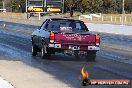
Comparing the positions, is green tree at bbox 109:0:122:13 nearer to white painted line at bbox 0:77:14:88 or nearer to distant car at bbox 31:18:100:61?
distant car at bbox 31:18:100:61

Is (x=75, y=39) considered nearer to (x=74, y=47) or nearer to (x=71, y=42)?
(x=71, y=42)

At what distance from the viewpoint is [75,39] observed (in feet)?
54.9

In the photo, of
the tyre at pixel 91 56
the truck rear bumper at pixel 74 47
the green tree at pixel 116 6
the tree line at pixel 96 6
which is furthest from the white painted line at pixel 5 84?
the green tree at pixel 116 6

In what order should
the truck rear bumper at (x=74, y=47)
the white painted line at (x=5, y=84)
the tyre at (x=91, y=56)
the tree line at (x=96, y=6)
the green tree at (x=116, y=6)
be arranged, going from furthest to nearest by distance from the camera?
the green tree at (x=116, y=6), the tree line at (x=96, y=6), the tyre at (x=91, y=56), the truck rear bumper at (x=74, y=47), the white painted line at (x=5, y=84)

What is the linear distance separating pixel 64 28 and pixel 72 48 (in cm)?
109

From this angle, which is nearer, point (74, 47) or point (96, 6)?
point (74, 47)

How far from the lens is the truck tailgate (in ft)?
54.9

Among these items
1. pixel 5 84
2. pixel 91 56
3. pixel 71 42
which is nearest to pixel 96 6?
pixel 91 56

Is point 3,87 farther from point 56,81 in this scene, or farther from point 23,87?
point 56,81

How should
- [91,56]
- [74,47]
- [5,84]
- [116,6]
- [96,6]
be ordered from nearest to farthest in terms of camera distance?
1. [5,84]
2. [74,47]
3. [91,56]
4. [96,6]
5. [116,6]

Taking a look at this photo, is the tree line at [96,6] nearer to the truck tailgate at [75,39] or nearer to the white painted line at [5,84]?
the truck tailgate at [75,39]

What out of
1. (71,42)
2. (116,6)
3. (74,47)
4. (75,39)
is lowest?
(74,47)

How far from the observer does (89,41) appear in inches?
659

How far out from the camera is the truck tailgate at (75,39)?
16719 millimetres
